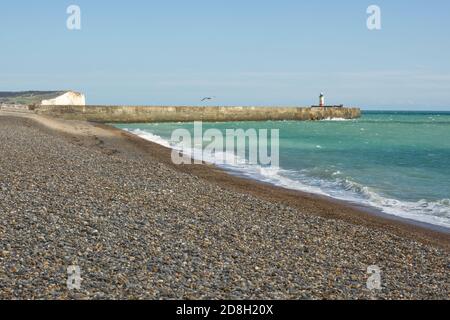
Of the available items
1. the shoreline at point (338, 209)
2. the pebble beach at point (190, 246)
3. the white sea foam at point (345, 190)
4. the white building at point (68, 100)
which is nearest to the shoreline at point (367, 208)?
the shoreline at point (338, 209)

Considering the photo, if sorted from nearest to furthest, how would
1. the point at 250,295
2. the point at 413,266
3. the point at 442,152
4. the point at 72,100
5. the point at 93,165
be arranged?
the point at 250,295
the point at 413,266
the point at 93,165
the point at 442,152
the point at 72,100

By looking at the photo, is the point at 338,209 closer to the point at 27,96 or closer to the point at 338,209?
the point at 338,209

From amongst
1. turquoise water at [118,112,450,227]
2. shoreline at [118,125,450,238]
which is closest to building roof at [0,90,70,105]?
turquoise water at [118,112,450,227]

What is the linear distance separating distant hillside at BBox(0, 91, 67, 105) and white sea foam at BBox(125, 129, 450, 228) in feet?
233

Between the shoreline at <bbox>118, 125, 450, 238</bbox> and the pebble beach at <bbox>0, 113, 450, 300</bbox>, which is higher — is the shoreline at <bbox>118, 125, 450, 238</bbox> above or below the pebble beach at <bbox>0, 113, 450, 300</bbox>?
below

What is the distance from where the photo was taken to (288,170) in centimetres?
2114

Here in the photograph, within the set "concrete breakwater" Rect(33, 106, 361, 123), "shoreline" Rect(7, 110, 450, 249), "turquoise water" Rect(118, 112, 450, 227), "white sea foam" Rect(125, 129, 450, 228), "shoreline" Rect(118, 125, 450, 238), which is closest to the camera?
"shoreline" Rect(7, 110, 450, 249)

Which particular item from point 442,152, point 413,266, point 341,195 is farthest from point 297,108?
point 413,266

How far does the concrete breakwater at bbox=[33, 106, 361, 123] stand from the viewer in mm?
62531

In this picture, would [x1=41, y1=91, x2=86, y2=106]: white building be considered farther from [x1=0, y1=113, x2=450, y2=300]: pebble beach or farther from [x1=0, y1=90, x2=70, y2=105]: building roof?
[x1=0, y1=113, x2=450, y2=300]: pebble beach

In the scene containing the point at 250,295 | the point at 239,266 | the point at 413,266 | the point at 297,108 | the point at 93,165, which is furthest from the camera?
the point at 297,108

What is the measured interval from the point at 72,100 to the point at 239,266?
87.7 m
